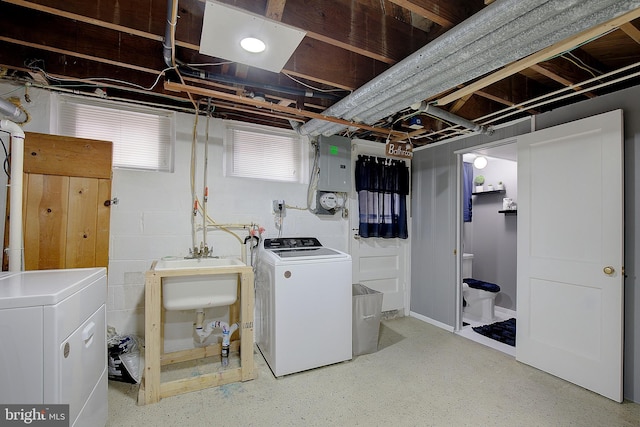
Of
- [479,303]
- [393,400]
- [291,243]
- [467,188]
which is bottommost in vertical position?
[393,400]

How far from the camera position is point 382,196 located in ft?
11.5

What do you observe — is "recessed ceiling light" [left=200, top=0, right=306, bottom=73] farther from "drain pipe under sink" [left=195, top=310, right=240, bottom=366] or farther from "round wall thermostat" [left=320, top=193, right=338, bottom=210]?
"drain pipe under sink" [left=195, top=310, right=240, bottom=366]

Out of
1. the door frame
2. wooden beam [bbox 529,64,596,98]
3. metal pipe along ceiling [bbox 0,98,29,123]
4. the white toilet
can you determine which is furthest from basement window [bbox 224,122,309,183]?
the white toilet

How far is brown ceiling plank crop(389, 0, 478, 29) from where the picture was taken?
1344 millimetres

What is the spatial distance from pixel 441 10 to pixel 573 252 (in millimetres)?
2098

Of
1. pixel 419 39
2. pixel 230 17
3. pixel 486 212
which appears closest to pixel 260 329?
pixel 230 17

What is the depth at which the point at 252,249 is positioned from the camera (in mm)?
2809

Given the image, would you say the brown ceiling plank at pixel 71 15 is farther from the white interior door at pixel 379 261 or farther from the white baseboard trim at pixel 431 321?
the white baseboard trim at pixel 431 321

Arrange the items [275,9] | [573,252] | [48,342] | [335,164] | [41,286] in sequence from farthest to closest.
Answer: [335,164] < [573,252] < [275,9] < [41,286] < [48,342]

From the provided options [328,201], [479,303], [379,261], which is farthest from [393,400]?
[479,303]

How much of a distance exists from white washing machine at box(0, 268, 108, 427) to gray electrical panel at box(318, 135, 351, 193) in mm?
2187

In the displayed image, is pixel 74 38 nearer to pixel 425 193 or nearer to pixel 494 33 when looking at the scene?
pixel 494 33

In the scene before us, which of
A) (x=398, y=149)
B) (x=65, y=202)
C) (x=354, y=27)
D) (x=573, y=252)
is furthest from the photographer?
(x=398, y=149)

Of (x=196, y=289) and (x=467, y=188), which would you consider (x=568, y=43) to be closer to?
(x=196, y=289)
